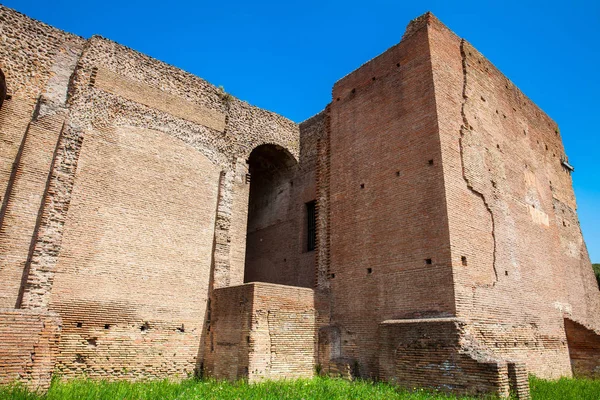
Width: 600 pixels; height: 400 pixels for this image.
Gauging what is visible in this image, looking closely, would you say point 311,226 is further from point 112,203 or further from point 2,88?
point 2,88

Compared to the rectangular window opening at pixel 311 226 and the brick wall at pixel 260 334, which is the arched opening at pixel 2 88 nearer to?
the brick wall at pixel 260 334

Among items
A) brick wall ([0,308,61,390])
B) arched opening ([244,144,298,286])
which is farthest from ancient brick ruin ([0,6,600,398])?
arched opening ([244,144,298,286])

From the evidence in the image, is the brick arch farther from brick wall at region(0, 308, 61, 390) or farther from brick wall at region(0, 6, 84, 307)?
brick wall at region(0, 308, 61, 390)

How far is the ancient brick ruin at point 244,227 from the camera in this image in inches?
318

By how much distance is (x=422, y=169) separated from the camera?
364 inches

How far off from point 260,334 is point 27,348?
3955mm

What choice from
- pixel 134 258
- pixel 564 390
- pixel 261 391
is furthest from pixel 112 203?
pixel 564 390

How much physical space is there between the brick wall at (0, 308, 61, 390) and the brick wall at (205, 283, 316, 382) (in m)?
3.26

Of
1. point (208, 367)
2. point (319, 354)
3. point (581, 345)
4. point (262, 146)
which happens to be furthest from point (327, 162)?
point (581, 345)

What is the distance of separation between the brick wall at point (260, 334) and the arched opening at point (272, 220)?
2.87 metres

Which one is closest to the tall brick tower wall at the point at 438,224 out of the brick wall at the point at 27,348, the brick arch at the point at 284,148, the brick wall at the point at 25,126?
the brick arch at the point at 284,148

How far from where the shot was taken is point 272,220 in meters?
14.0

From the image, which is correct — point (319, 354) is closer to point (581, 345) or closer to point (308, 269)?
point (308, 269)

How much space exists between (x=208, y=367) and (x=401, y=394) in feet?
14.0
